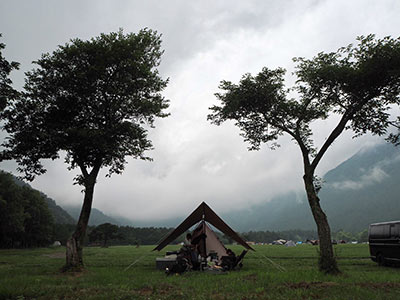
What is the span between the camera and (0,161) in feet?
58.4

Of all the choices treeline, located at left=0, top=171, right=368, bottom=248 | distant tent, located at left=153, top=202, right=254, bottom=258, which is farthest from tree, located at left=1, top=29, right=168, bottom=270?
treeline, located at left=0, top=171, right=368, bottom=248

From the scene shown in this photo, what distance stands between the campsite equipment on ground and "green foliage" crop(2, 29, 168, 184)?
588 centimetres

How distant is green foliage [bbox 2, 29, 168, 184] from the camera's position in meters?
17.3

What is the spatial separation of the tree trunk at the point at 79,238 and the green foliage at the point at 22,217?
137 feet

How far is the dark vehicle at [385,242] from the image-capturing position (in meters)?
15.9

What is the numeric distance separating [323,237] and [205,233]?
8.53 metres

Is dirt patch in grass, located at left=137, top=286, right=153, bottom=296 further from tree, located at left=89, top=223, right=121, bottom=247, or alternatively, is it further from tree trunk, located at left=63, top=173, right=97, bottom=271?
tree, located at left=89, top=223, right=121, bottom=247

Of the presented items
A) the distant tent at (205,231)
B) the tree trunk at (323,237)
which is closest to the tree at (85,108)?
the distant tent at (205,231)

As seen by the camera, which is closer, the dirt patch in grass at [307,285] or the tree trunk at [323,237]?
the dirt patch in grass at [307,285]

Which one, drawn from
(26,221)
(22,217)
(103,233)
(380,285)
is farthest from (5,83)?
(103,233)

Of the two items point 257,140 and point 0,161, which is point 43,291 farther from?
point 257,140

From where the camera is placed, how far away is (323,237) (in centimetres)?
1359

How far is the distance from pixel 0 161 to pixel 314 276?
61.1ft

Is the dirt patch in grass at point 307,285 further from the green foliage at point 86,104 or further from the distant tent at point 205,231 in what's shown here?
the green foliage at point 86,104
